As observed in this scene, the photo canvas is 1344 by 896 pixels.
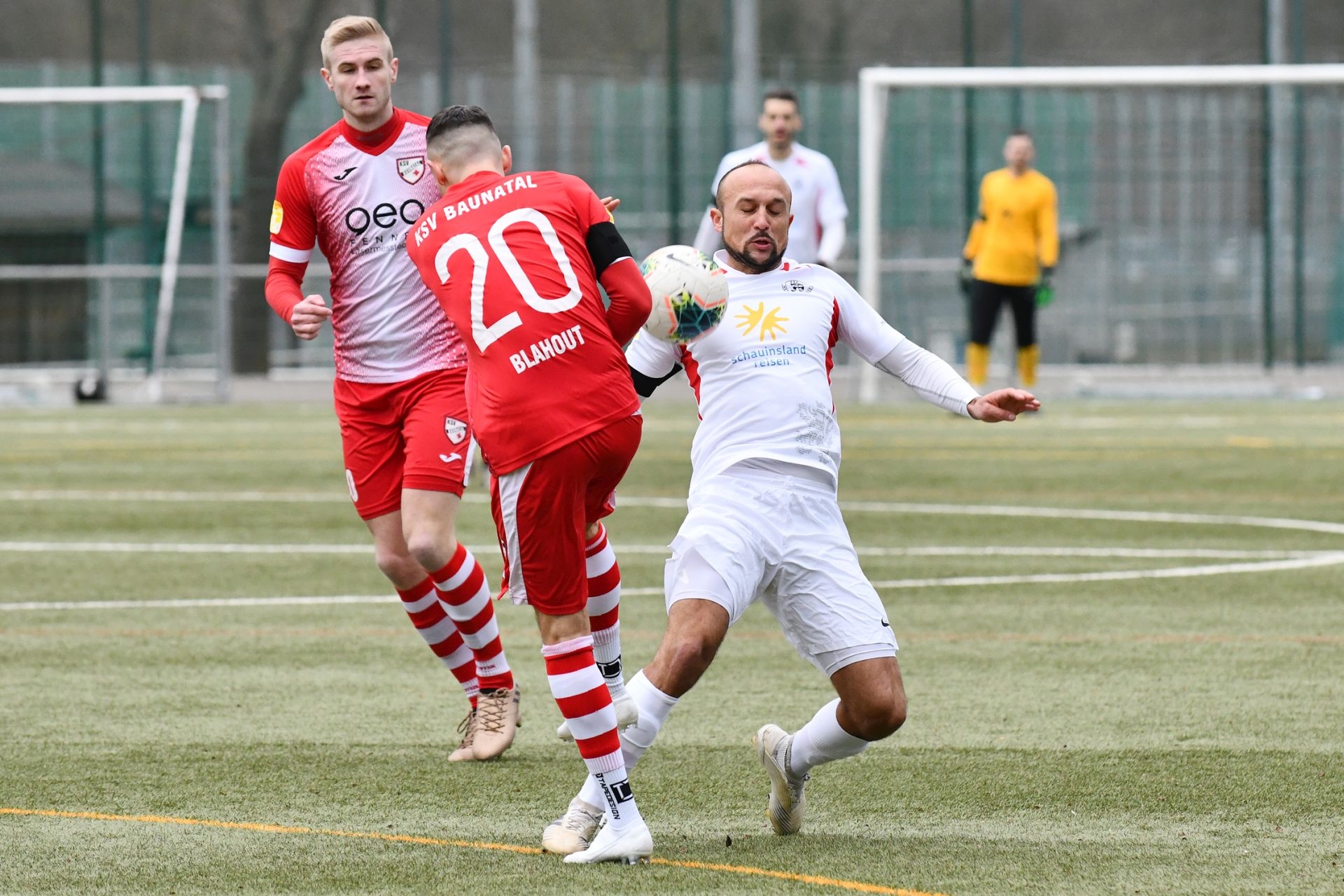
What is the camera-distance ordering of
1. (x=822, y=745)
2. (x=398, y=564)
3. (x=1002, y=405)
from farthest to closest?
Result: 1. (x=398, y=564)
2. (x=1002, y=405)
3. (x=822, y=745)

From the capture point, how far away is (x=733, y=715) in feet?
20.8

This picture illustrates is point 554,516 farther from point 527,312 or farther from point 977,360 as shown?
point 977,360

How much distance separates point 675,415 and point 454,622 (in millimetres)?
12974

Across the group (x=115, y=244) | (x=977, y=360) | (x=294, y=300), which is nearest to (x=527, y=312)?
(x=294, y=300)

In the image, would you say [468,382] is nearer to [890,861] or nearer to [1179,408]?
[890,861]

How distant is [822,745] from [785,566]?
45 cm

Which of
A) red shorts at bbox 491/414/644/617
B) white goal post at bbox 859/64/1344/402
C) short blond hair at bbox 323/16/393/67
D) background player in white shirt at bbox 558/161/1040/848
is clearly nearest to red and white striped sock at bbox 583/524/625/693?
background player in white shirt at bbox 558/161/1040/848

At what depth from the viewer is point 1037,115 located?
82.4 feet

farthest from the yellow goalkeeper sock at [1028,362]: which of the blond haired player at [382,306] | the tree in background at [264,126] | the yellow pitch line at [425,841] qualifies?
the yellow pitch line at [425,841]

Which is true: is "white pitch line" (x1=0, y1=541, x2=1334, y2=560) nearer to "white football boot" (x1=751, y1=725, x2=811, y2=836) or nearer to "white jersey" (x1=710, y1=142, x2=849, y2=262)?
"white jersey" (x1=710, y1=142, x2=849, y2=262)

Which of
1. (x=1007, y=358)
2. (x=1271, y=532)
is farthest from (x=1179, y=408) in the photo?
(x=1271, y=532)

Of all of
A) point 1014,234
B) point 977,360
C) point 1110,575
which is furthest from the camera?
point 1014,234

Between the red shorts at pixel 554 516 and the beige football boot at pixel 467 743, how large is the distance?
43.4 inches

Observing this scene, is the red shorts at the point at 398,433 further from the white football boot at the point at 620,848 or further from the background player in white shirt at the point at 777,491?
the white football boot at the point at 620,848
